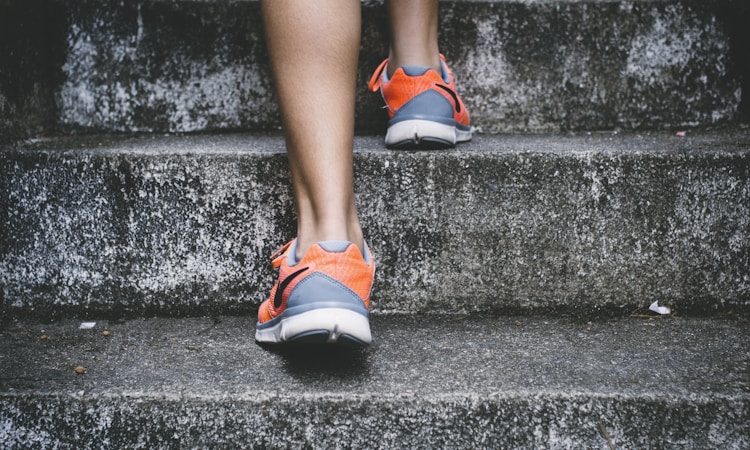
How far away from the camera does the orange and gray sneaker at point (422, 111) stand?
1.12 m

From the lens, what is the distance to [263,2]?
0.94m

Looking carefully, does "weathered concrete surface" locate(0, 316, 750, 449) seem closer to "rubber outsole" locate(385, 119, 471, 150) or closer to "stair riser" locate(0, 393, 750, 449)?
"stair riser" locate(0, 393, 750, 449)

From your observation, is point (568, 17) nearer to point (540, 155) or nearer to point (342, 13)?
point (540, 155)

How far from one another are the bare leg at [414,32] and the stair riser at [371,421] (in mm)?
725

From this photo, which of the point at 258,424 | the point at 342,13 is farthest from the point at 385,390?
the point at 342,13

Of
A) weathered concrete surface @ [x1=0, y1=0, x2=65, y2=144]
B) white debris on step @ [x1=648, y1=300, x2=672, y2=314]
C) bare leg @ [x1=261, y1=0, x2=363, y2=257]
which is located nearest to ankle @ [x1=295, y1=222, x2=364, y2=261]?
bare leg @ [x1=261, y1=0, x2=363, y2=257]

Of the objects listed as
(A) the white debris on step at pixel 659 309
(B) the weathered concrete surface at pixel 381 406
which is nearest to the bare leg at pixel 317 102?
(B) the weathered concrete surface at pixel 381 406

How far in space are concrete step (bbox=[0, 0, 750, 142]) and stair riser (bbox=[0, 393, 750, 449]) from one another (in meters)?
0.73

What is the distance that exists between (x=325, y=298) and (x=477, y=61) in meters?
0.80

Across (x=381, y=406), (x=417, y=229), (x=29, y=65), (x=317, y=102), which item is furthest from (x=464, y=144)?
(x=29, y=65)

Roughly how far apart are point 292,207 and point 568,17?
2.65 feet

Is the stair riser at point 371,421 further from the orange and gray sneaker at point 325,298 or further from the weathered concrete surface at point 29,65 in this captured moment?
the weathered concrete surface at point 29,65

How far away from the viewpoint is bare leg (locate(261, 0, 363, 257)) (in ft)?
2.97

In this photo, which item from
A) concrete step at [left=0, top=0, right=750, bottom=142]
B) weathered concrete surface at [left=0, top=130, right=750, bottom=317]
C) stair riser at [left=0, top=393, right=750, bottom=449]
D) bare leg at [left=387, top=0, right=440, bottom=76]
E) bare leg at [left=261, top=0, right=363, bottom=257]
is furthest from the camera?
concrete step at [left=0, top=0, right=750, bottom=142]
